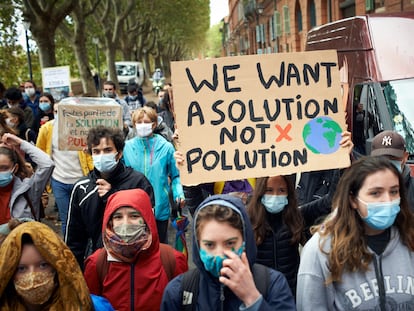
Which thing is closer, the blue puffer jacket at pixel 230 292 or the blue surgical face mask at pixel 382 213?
the blue puffer jacket at pixel 230 292

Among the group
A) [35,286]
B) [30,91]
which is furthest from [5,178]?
[30,91]

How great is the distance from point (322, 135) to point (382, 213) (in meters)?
0.98

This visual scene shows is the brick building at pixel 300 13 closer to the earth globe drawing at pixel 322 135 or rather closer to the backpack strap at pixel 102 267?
the earth globe drawing at pixel 322 135

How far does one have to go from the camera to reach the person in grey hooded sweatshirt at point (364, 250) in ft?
7.52

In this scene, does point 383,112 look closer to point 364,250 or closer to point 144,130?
point 144,130

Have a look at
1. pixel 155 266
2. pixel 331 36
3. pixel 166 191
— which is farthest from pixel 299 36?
pixel 155 266

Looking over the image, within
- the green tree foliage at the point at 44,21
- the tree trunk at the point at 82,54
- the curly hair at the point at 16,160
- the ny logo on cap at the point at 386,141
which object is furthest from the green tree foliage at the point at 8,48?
the ny logo on cap at the point at 386,141

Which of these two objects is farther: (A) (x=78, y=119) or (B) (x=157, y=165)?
(A) (x=78, y=119)

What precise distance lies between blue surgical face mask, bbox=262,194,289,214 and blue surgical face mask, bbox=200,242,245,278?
102 cm

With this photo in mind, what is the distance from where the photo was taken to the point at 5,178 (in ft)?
12.9

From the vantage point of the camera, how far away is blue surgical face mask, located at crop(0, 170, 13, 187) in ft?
12.8

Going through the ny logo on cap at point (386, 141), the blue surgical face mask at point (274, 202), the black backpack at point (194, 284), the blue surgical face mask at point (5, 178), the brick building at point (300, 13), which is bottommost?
the black backpack at point (194, 284)

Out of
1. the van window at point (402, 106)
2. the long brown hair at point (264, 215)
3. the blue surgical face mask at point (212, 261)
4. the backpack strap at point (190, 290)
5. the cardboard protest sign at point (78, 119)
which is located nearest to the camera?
the blue surgical face mask at point (212, 261)

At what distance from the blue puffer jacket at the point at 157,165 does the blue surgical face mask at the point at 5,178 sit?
116 centimetres
